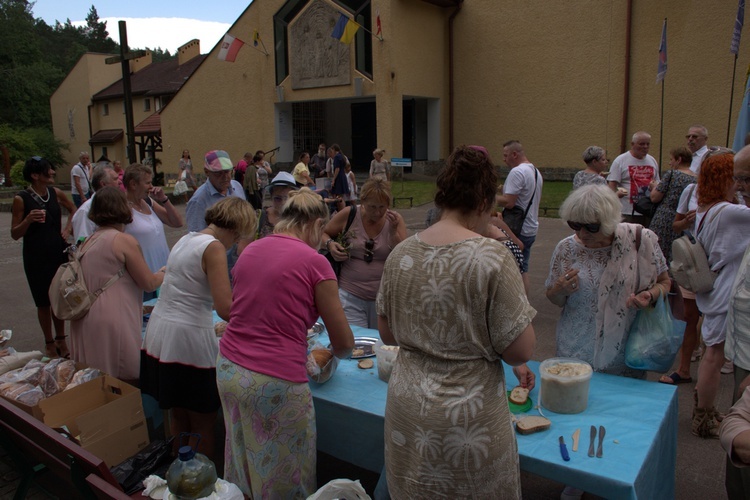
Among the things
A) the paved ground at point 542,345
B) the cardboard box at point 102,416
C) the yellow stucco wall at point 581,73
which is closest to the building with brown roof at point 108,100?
the yellow stucco wall at point 581,73

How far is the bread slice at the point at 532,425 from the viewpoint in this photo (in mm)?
2150

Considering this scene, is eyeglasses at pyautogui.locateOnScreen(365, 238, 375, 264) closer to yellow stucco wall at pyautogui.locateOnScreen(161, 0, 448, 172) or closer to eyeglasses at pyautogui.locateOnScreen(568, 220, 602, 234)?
eyeglasses at pyautogui.locateOnScreen(568, 220, 602, 234)

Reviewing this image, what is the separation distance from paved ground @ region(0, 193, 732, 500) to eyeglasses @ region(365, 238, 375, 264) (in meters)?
1.35

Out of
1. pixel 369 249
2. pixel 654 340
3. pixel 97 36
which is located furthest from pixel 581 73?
pixel 97 36

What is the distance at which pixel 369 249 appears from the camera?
3.84 meters

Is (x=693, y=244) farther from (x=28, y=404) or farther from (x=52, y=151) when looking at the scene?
(x=52, y=151)

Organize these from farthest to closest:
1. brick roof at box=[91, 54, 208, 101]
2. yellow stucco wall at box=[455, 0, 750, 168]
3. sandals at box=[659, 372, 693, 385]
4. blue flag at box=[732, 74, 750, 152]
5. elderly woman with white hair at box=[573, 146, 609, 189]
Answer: brick roof at box=[91, 54, 208, 101] → yellow stucco wall at box=[455, 0, 750, 168] → elderly woman with white hair at box=[573, 146, 609, 189] → blue flag at box=[732, 74, 750, 152] → sandals at box=[659, 372, 693, 385]

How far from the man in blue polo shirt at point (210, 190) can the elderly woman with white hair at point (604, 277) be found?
2921 mm

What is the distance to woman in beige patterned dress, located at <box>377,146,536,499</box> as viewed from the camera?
1.63 meters

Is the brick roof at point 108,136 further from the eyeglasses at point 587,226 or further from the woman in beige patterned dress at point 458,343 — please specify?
the woman in beige patterned dress at point 458,343

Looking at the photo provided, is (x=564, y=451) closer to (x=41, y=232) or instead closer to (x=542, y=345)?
(x=542, y=345)

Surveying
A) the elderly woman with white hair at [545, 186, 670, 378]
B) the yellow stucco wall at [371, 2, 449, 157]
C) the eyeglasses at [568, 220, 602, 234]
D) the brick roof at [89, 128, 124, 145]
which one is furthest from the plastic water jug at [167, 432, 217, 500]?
the brick roof at [89, 128, 124, 145]

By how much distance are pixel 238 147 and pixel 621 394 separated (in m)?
22.3

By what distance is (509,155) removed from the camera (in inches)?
226
